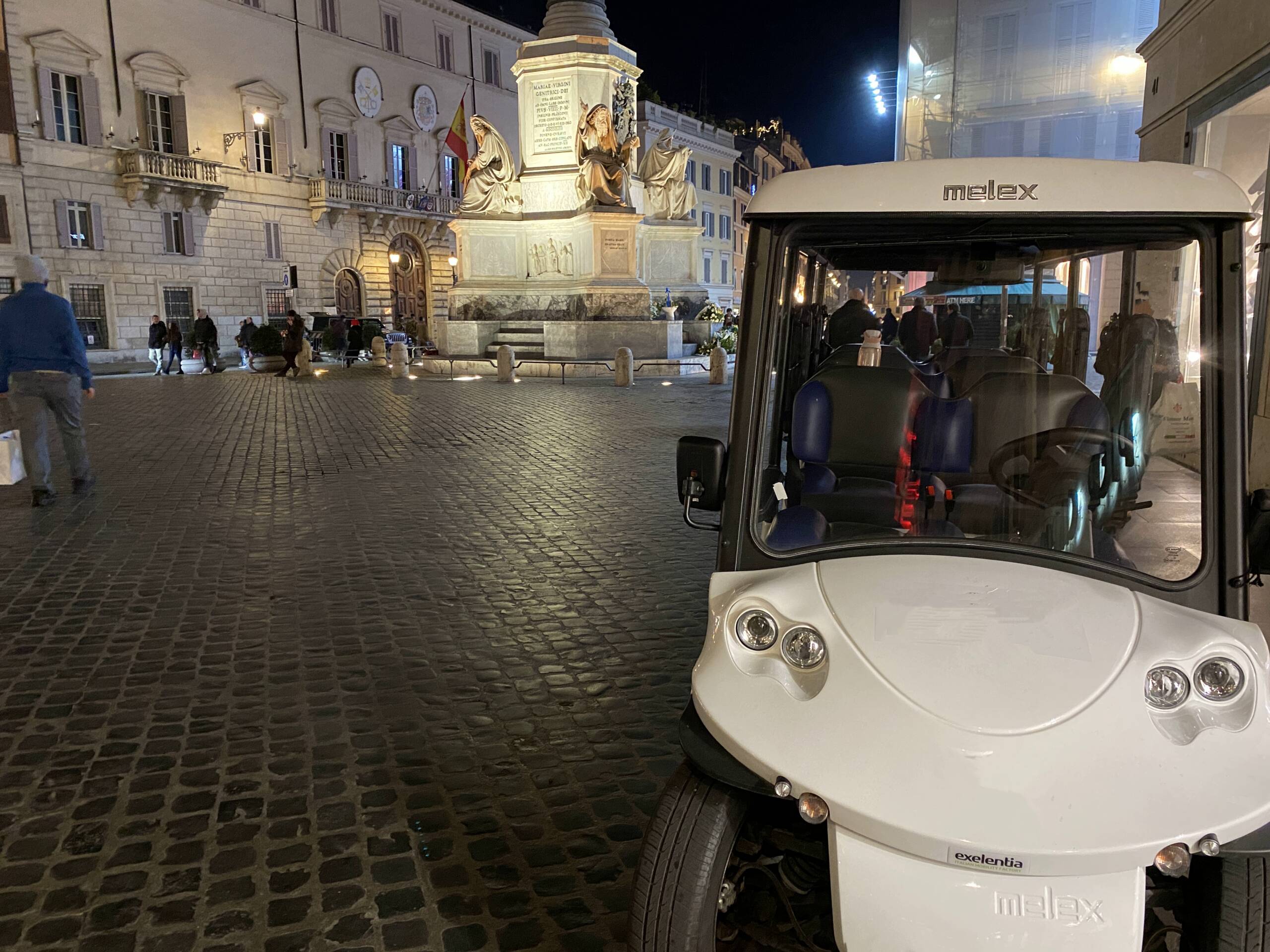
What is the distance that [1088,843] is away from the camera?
61.0 inches

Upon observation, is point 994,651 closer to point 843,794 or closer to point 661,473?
point 843,794

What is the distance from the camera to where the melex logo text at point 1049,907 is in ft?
5.10

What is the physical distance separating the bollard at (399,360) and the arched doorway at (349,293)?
17244 mm

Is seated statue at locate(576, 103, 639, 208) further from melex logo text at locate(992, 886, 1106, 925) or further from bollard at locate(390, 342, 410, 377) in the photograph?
melex logo text at locate(992, 886, 1106, 925)

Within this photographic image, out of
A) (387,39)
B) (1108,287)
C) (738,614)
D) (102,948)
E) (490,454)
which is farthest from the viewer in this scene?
(387,39)

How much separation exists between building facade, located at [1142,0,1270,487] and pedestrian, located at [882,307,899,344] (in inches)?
120

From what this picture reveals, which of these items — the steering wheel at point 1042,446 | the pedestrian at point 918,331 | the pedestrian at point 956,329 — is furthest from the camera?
the pedestrian at point 918,331

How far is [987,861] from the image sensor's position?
1566 mm

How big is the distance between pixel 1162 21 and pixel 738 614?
11.6 metres

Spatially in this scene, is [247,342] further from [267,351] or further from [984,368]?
[984,368]

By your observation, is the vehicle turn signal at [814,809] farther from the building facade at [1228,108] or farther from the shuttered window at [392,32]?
the shuttered window at [392,32]

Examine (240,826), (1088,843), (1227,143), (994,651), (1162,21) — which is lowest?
(240,826)

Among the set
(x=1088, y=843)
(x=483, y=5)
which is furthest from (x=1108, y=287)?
(x=483, y=5)

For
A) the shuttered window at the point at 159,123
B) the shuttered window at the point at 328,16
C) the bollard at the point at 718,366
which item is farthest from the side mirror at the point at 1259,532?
the shuttered window at the point at 328,16
